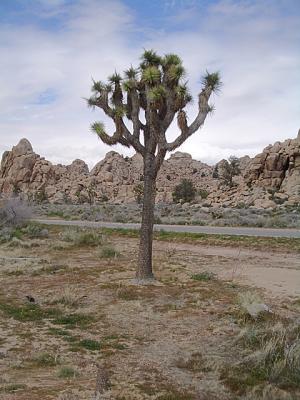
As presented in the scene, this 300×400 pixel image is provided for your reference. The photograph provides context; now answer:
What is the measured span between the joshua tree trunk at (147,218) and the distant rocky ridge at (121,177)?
4230cm

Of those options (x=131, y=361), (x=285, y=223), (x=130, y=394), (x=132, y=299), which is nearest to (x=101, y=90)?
(x=132, y=299)

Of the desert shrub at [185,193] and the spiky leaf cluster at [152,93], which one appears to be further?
the desert shrub at [185,193]

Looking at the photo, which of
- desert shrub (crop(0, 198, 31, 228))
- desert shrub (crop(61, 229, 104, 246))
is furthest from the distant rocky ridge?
desert shrub (crop(61, 229, 104, 246))

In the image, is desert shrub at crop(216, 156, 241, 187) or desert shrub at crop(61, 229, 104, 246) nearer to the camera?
desert shrub at crop(61, 229, 104, 246)

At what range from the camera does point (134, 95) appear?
1159 cm

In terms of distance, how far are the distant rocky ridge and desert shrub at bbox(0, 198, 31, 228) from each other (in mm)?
29180

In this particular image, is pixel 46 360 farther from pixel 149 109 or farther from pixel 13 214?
pixel 13 214

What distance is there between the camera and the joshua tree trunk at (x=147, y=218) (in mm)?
11375

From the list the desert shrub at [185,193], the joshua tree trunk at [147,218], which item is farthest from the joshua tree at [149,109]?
the desert shrub at [185,193]

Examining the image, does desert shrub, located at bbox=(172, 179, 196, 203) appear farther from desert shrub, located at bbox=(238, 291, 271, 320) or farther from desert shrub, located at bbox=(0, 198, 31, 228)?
desert shrub, located at bbox=(238, 291, 271, 320)

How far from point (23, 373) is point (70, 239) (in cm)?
1496

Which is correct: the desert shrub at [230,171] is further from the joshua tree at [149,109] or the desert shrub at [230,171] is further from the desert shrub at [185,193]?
the joshua tree at [149,109]

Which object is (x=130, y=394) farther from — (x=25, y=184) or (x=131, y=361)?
(x=25, y=184)

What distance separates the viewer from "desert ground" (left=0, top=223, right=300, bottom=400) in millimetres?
5477
